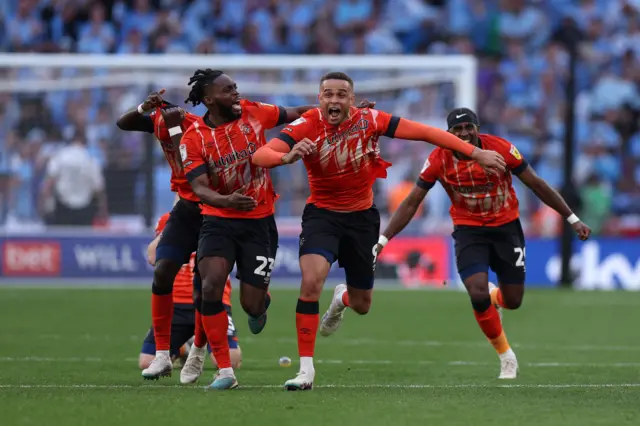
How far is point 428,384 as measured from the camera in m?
10.1

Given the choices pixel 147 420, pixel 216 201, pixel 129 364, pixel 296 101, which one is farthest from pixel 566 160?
pixel 147 420

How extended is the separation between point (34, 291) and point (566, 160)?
9.17 m

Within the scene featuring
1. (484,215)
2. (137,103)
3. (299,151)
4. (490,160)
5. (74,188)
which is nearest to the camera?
(299,151)

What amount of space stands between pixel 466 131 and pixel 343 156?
4.44 ft

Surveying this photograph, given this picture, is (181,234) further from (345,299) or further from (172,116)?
(345,299)

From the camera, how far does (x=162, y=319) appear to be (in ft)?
34.1

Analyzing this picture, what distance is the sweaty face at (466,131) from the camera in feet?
35.2

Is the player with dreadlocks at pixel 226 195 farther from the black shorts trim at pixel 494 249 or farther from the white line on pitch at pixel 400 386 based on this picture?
the black shorts trim at pixel 494 249

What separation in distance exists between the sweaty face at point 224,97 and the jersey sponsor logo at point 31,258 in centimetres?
1323

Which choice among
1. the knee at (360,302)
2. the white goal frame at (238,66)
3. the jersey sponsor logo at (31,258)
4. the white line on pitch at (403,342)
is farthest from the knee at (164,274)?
the jersey sponsor logo at (31,258)

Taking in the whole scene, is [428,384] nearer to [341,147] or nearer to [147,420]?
[341,147]

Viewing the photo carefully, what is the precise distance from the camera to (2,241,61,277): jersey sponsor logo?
22.3 meters

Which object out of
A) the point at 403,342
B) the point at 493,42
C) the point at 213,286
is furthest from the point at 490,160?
the point at 493,42

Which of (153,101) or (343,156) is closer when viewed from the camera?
(343,156)
